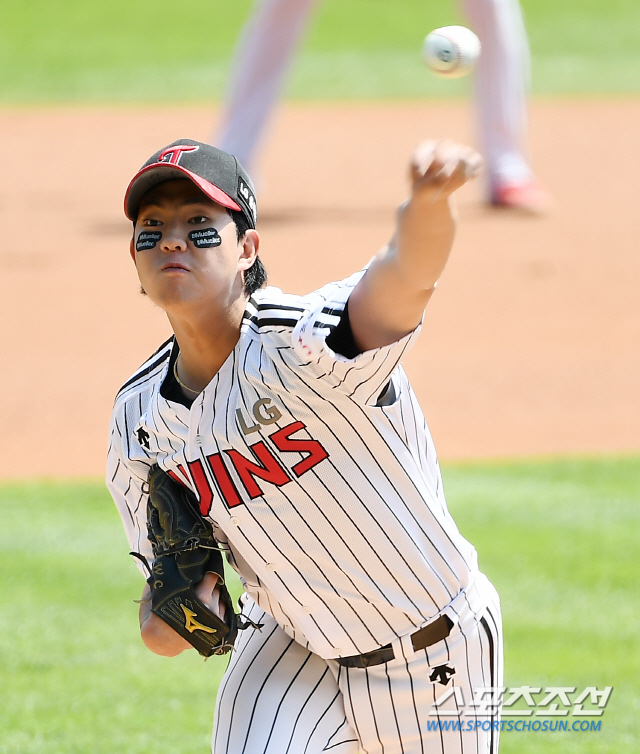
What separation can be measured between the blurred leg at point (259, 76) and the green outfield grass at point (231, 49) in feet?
23.5

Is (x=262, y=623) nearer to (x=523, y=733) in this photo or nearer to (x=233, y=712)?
(x=233, y=712)

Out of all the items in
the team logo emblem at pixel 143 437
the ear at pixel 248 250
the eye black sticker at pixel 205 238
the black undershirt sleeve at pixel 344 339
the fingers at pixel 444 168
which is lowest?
the black undershirt sleeve at pixel 344 339

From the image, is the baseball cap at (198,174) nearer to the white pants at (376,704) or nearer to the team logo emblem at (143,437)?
the team logo emblem at (143,437)

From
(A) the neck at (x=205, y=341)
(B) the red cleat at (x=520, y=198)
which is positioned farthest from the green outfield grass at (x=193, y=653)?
(B) the red cleat at (x=520, y=198)

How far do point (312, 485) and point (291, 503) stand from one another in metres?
0.06

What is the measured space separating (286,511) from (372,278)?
0.71 metres

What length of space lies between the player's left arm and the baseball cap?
0.57 meters

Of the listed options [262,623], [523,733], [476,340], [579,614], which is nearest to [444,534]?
[262,623]

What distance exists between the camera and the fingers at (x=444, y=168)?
188 centimetres

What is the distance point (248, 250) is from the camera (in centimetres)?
267

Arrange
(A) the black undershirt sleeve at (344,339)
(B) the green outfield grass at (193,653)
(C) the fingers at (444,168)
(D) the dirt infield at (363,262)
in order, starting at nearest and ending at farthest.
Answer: (C) the fingers at (444,168), (A) the black undershirt sleeve at (344,339), (B) the green outfield grass at (193,653), (D) the dirt infield at (363,262)

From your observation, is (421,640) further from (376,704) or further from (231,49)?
(231,49)

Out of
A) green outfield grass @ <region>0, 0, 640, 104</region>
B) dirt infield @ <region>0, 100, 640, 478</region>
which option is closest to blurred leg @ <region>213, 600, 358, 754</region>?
dirt infield @ <region>0, 100, 640, 478</region>

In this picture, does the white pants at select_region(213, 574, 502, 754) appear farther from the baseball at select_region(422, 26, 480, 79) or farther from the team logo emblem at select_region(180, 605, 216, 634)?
the baseball at select_region(422, 26, 480, 79)
